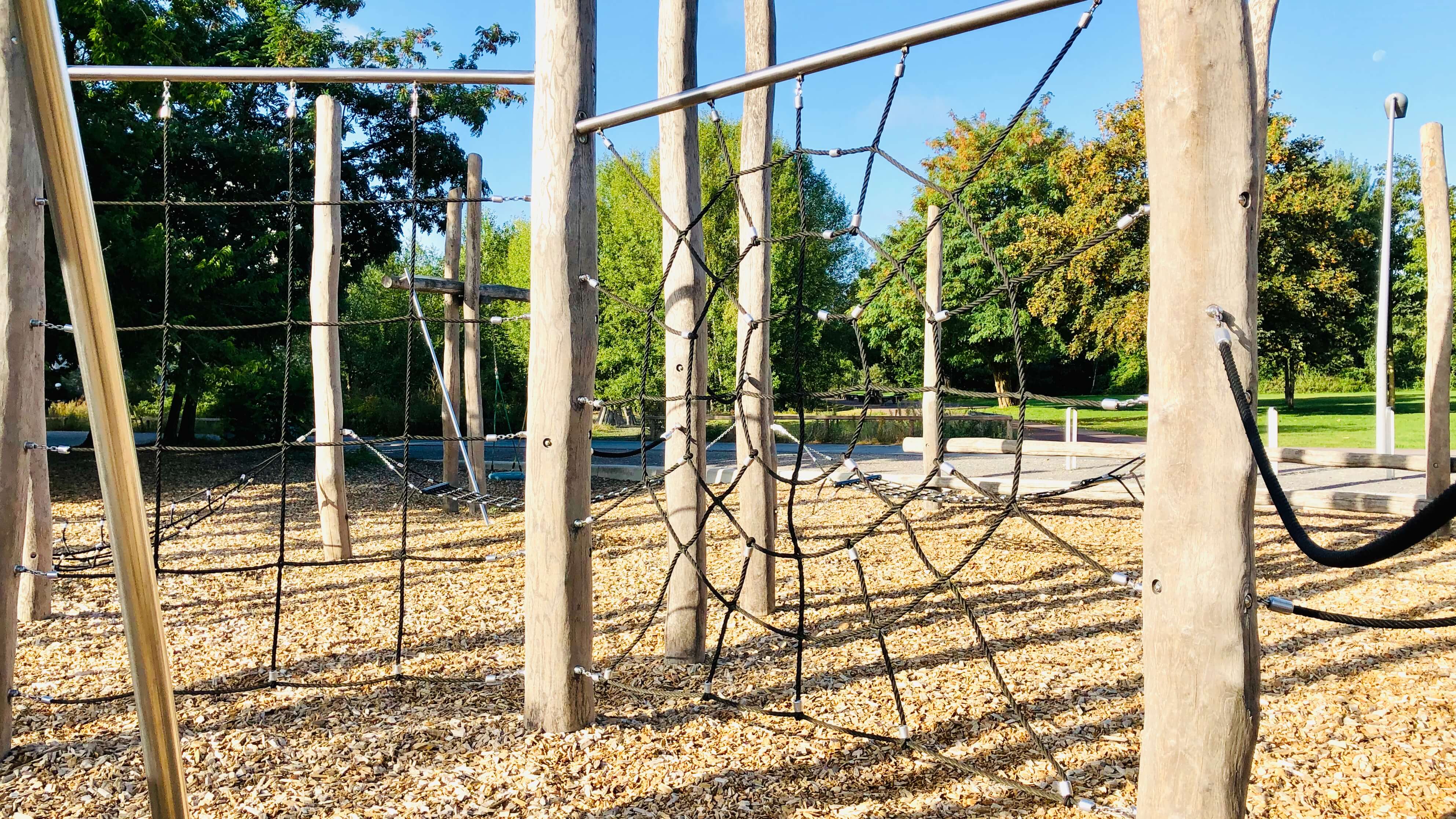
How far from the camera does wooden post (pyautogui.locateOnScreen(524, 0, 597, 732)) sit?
302 cm

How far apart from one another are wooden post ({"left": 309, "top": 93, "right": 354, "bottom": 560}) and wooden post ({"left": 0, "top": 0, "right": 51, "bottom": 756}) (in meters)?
2.88

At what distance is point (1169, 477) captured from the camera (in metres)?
1.78

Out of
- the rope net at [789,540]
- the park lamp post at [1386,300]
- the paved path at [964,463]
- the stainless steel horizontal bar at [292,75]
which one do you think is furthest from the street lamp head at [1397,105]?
the stainless steel horizontal bar at [292,75]

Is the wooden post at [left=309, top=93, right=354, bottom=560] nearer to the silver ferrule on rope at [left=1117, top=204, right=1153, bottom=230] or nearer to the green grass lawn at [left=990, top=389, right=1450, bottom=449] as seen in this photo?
the silver ferrule on rope at [left=1117, top=204, right=1153, bottom=230]

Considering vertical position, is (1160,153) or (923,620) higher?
(1160,153)

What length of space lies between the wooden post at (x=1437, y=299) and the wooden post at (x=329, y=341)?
693 centimetres

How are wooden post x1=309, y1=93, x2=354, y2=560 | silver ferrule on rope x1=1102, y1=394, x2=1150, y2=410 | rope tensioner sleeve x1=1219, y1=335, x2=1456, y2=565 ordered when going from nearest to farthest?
rope tensioner sleeve x1=1219, y1=335, x2=1456, y2=565 < silver ferrule on rope x1=1102, y1=394, x2=1150, y2=410 < wooden post x1=309, y1=93, x2=354, y2=560

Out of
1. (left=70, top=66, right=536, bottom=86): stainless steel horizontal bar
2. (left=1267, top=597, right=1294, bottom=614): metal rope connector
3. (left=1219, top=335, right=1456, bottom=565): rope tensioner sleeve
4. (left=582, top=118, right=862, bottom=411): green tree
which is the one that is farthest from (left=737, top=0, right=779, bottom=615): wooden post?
(left=582, top=118, right=862, bottom=411): green tree

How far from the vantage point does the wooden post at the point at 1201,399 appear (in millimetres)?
1692

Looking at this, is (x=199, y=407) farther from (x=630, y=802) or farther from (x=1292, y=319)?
(x=1292, y=319)

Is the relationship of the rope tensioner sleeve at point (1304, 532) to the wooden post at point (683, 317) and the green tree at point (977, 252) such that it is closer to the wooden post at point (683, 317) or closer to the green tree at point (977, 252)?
the wooden post at point (683, 317)

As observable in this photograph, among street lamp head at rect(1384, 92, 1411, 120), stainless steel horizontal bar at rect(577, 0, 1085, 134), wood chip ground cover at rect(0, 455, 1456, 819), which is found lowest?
wood chip ground cover at rect(0, 455, 1456, 819)

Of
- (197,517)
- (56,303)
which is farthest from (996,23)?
(56,303)

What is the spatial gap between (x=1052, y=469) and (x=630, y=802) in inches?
354
